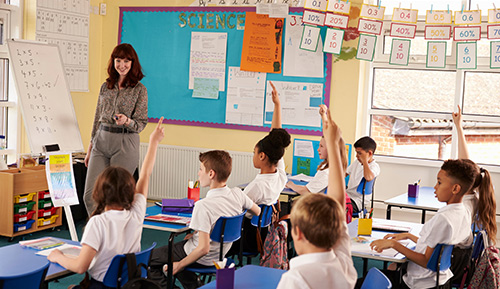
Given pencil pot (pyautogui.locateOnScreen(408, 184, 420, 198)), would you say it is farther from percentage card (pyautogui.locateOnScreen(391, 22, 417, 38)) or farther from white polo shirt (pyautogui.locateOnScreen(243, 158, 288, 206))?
white polo shirt (pyautogui.locateOnScreen(243, 158, 288, 206))

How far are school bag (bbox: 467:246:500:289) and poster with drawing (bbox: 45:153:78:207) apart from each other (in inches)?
121

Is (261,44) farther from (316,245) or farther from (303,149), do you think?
(316,245)

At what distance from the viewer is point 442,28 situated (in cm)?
566

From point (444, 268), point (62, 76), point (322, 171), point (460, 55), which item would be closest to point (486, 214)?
point (444, 268)

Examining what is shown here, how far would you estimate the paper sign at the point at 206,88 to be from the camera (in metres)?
6.76

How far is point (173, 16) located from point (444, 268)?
4895 mm

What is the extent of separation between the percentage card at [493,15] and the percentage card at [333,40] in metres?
1.42

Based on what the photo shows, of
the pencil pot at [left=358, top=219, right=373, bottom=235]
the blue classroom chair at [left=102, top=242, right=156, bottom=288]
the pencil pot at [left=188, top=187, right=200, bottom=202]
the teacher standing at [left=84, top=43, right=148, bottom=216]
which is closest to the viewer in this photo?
the blue classroom chair at [left=102, top=242, right=156, bottom=288]

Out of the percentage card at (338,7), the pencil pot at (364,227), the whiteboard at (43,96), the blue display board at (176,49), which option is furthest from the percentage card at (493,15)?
the whiteboard at (43,96)

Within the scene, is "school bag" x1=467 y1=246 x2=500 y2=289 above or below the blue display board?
below

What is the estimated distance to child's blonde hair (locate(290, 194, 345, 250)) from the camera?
1.88m

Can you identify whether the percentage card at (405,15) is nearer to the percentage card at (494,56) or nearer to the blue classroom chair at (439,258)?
the percentage card at (494,56)

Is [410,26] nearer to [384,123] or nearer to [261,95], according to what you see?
[384,123]

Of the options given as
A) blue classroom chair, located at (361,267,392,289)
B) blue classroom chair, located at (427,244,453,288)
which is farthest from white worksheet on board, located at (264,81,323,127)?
blue classroom chair, located at (361,267,392,289)
